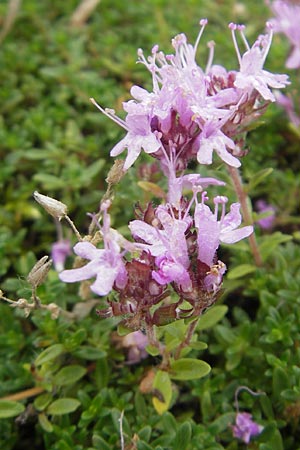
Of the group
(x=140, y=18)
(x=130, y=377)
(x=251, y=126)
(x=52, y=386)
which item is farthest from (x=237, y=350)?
(x=140, y=18)

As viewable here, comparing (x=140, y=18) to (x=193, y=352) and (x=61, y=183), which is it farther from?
(x=193, y=352)

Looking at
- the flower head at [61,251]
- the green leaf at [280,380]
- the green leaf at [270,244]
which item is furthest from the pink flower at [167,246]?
the flower head at [61,251]

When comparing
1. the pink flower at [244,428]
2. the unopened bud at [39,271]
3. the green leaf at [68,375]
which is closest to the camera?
the unopened bud at [39,271]

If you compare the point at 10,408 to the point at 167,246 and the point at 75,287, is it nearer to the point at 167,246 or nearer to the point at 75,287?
the point at 75,287

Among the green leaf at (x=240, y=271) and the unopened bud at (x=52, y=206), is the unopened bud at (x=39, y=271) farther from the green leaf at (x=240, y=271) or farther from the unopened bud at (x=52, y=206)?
the green leaf at (x=240, y=271)

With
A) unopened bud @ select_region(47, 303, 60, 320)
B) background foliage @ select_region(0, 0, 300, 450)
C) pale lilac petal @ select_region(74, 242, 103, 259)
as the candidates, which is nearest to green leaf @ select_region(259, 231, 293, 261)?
background foliage @ select_region(0, 0, 300, 450)

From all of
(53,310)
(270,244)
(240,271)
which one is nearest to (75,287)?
(53,310)
